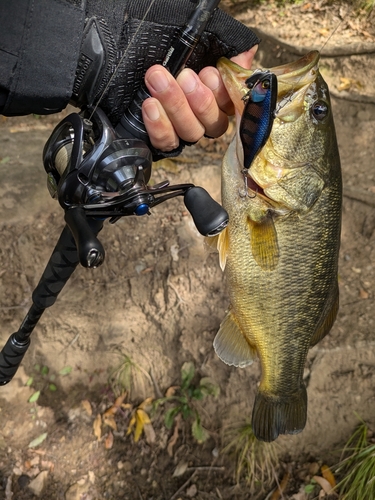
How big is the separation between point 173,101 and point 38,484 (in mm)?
2809

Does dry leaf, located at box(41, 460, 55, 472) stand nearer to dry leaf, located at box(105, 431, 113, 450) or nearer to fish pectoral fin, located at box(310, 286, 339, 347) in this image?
dry leaf, located at box(105, 431, 113, 450)

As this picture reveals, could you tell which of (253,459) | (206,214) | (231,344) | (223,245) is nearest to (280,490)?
(253,459)

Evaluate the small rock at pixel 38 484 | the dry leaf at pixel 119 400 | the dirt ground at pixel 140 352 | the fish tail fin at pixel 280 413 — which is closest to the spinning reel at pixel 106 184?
the fish tail fin at pixel 280 413

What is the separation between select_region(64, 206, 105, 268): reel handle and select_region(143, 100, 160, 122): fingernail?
0.51m

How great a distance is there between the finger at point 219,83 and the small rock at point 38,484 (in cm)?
280

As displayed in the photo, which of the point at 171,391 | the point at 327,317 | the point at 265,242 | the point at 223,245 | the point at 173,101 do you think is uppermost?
the point at 173,101

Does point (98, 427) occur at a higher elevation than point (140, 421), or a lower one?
lower

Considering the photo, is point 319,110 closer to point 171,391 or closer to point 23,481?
point 171,391

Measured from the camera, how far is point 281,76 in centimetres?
168

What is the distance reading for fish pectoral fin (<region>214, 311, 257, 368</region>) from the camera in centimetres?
220

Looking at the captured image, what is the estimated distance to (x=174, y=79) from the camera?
5.22ft

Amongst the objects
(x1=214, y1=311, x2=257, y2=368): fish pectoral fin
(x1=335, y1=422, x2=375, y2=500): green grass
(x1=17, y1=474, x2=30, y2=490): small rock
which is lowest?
(x1=17, y1=474, x2=30, y2=490): small rock

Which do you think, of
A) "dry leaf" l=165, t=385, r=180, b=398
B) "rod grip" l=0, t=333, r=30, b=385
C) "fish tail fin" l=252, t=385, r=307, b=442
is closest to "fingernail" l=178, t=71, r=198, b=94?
"rod grip" l=0, t=333, r=30, b=385

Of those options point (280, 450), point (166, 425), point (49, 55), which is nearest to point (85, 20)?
point (49, 55)
